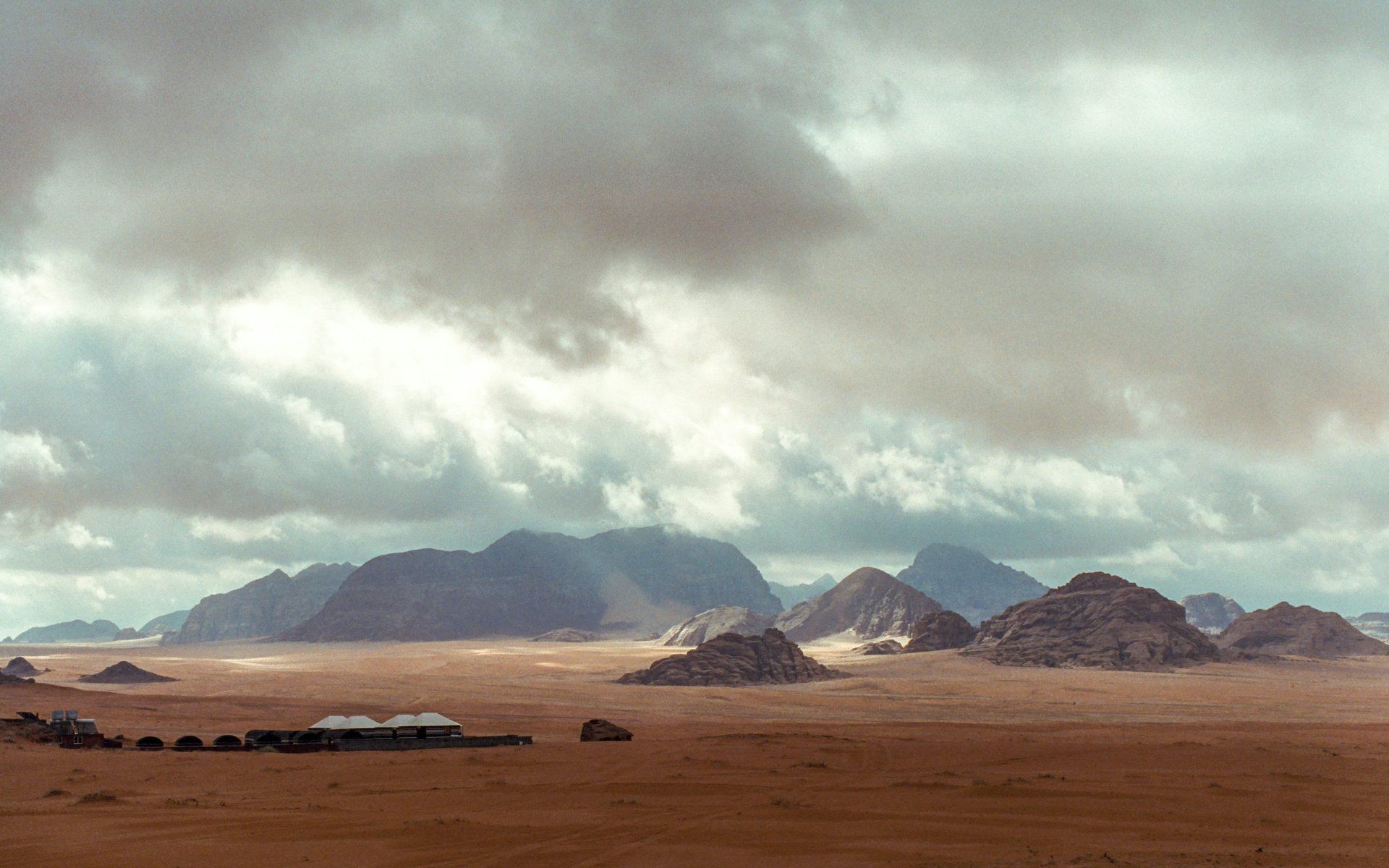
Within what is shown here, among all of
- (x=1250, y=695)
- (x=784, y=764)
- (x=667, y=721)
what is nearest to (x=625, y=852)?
(x=784, y=764)

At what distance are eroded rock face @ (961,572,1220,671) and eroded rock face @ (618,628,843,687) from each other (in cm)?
3544

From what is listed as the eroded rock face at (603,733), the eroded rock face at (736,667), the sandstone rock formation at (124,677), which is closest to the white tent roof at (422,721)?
the eroded rock face at (603,733)

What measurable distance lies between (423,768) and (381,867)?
21233 mm

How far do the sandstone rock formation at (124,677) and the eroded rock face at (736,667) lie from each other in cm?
6422

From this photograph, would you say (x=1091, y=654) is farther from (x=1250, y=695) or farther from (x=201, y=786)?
(x=201, y=786)

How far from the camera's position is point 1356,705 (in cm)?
10025

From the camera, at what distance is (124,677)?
149625 millimetres

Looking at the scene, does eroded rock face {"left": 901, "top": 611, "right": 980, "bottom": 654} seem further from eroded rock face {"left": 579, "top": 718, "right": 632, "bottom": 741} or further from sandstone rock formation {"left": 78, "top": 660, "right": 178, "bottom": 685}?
eroded rock face {"left": 579, "top": 718, "right": 632, "bottom": 741}

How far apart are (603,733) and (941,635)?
145m

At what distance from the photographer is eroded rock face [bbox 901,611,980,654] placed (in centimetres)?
19075

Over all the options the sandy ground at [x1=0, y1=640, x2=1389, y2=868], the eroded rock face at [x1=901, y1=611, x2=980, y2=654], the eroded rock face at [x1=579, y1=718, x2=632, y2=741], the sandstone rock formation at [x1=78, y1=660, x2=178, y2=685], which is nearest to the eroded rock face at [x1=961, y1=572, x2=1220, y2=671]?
the eroded rock face at [x1=901, y1=611, x2=980, y2=654]

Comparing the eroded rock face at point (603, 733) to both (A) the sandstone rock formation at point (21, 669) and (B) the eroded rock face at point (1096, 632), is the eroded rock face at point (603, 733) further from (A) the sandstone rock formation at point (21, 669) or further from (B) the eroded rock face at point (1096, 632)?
(A) the sandstone rock formation at point (21, 669)

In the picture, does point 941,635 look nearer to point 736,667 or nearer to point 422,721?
point 736,667

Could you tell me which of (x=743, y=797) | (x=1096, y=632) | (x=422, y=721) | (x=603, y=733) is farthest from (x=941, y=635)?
(x=743, y=797)
